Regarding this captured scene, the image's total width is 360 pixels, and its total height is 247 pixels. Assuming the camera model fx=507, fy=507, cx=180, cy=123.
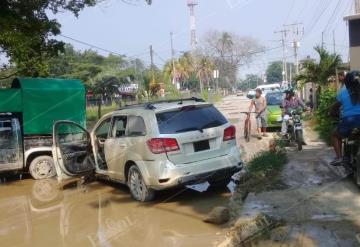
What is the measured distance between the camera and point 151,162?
830cm

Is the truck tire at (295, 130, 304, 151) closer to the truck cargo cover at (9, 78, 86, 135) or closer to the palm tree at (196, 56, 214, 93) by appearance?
the truck cargo cover at (9, 78, 86, 135)

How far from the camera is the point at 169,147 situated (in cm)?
820

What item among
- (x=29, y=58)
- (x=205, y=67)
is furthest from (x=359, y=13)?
(x=205, y=67)

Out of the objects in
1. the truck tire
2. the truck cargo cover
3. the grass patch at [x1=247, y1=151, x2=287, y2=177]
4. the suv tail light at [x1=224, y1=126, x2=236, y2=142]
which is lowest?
the grass patch at [x1=247, y1=151, x2=287, y2=177]

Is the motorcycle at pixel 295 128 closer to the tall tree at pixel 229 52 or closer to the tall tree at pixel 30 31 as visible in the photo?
the tall tree at pixel 30 31

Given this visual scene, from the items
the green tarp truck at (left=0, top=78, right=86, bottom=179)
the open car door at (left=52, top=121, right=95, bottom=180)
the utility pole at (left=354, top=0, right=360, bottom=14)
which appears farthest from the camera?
the utility pole at (left=354, top=0, right=360, bottom=14)

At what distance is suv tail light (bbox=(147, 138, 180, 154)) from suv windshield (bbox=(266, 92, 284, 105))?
41.8 feet

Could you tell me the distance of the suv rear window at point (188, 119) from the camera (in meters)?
8.39

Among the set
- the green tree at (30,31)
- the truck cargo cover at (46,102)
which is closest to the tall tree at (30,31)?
the green tree at (30,31)

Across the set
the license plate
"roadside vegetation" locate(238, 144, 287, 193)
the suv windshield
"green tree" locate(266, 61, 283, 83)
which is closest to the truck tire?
"roadside vegetation" locate(238, 144, 287, 193)

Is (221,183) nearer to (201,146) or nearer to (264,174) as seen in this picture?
(264,174)

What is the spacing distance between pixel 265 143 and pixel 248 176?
22.7 ft

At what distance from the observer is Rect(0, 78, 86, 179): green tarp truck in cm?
1202

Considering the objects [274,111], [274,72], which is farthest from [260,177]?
[274,72]
